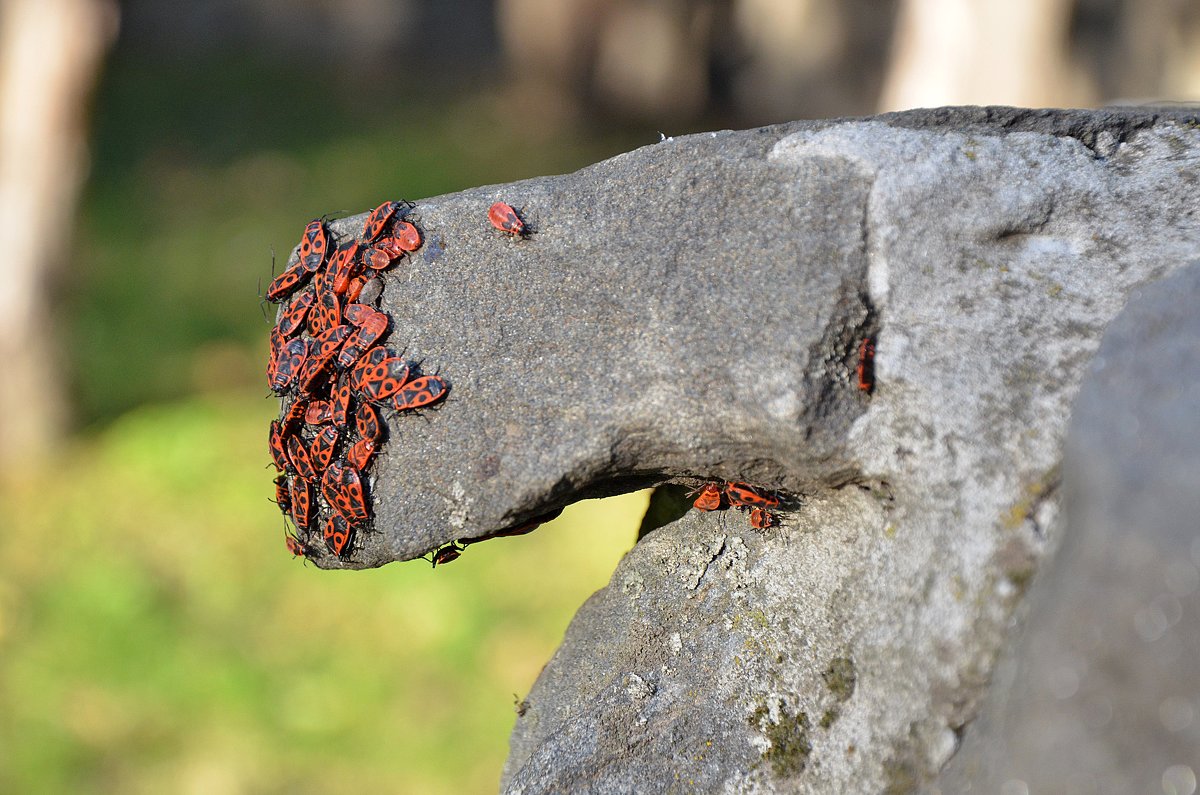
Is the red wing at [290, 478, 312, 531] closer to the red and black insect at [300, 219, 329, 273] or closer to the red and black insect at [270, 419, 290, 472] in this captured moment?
the red and black insect at [270, 419, 290, 472]

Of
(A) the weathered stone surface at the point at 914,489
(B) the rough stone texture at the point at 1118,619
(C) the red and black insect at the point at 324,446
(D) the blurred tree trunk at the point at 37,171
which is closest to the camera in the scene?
(B) the rough stone texture at the point at 1118,619

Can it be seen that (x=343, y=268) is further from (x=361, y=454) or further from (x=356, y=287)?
(x=361, y=454)

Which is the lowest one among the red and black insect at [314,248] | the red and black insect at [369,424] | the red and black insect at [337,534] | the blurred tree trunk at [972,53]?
the red and black insect at [337,534]

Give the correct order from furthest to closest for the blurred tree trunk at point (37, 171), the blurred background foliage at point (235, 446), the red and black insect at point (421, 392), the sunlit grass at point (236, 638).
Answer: the blurred tree trunk at point (37, 171) → the blurred background foliage at point (235, 446) → the sunlit grass at point (236, 638) → the red and black insect at point (421, 392)

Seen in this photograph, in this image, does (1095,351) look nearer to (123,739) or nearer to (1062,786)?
(1062,786)

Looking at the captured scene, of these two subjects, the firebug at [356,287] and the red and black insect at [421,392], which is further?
the firebug at [356,287]

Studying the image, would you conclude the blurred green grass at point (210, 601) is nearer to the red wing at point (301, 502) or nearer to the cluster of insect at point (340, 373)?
the red wing at point (301, 502)

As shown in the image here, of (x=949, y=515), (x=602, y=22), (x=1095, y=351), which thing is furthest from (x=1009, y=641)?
(x=602, y=22)

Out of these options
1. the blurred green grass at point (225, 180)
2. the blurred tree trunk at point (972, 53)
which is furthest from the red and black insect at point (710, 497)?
the blurred green grass at point (225, 180)

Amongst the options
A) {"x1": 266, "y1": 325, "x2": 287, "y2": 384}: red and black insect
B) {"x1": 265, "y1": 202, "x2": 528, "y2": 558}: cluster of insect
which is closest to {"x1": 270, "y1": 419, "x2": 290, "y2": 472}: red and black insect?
{"x1": 265, "y1": 202, "x2": 528, "y2": 558}: cluster of insect
